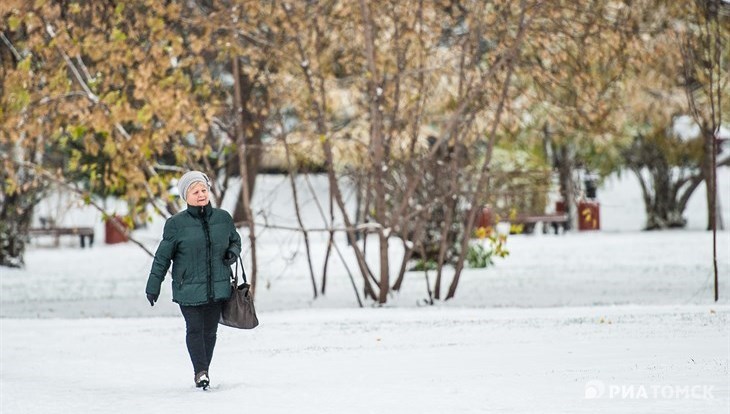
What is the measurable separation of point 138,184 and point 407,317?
407 cm

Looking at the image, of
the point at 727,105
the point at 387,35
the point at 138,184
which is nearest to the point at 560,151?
the point at 727,105

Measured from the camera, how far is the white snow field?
7762mm

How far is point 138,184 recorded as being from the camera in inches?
625

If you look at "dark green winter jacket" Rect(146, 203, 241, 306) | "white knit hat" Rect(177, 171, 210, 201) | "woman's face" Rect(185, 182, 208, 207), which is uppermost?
"white knit hat" Rect(177, 171, 210, 201)

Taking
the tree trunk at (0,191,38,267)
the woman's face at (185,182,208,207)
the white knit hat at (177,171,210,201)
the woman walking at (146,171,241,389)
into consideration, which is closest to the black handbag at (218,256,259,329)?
the woman walking at (146,171,241,389)

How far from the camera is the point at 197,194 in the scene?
8.52 metres

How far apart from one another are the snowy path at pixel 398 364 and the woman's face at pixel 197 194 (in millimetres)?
1281

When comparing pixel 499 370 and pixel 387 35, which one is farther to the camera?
pixel 387 35

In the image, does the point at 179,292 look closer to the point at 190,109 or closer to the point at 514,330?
the point at 514,330

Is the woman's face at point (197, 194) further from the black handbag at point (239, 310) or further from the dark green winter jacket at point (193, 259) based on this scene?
the black handbag at point (239, 310)

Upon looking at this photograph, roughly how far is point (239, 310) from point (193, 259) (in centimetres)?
48

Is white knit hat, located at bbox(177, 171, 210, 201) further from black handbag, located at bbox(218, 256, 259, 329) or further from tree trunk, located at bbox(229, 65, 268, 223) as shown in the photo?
tree trunk, located at bbox(229, 65, 268, 223)

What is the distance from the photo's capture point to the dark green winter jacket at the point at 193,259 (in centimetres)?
849

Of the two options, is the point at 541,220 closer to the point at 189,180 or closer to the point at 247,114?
the point at 247,114
